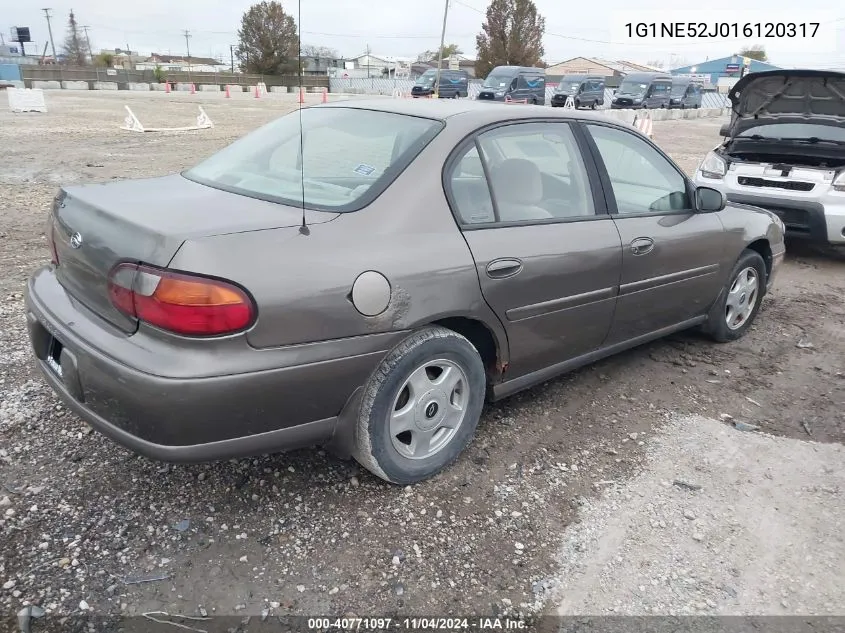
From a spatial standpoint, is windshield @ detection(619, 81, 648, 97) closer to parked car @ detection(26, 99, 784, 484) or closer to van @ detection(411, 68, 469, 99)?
van @ detection(411, 68, 469, 99)

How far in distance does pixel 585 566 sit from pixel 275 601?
3.71 ft

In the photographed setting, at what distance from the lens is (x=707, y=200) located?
398 cm

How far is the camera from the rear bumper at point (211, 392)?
7.27 feet

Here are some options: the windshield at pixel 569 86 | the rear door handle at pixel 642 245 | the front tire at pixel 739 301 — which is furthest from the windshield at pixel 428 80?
the rear door handle at pixel 642 245

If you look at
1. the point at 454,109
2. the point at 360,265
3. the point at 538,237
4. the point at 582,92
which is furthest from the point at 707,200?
the point at 582,92

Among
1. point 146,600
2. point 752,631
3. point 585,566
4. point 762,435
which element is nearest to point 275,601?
point 146,600

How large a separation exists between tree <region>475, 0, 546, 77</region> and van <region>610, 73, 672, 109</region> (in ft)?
105

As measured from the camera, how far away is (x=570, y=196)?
11.0 feet

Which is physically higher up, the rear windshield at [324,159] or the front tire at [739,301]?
the rear windshield at [324,159]

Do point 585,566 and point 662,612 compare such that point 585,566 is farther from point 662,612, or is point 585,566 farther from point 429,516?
point 429,516

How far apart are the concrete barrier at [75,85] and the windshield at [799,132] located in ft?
162

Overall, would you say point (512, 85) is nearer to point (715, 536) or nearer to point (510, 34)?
point (715, 536)

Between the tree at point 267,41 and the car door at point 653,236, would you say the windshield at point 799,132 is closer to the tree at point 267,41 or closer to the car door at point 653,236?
the car door at point 653,236

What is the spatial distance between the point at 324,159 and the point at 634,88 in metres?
34.9
